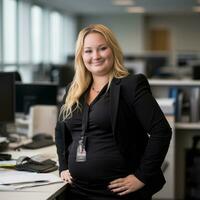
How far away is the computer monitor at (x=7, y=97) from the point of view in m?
3.05

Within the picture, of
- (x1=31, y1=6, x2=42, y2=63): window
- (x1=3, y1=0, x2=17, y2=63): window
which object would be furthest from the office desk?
(x1=31, y1=6, x2=42, y2=63): window

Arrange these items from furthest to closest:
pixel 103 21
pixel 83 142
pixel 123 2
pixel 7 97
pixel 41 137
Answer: pixel 103 21, pixel 123 2, pixel 41 137, pixel 7 97, pixel 83 142

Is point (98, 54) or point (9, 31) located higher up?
point (9, 31)

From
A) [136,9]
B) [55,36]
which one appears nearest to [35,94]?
[55,36]

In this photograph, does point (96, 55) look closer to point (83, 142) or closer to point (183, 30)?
point (83, 142)

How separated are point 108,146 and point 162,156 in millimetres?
244

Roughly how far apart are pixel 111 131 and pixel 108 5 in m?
9.62

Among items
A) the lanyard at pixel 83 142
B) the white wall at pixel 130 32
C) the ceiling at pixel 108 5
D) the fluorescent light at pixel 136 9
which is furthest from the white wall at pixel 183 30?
the lanyard at pixel 83 142

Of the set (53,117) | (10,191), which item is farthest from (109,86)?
(53,117)

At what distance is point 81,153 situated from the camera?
6.92 ft

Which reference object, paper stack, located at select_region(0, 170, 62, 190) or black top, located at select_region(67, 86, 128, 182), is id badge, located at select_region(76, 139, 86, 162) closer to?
black top, located at select_region(67, 86, 128, 182)

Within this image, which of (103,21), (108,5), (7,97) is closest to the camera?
(7,97)

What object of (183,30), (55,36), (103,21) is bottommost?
(55,36)

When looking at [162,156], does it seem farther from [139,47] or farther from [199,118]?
[139,47]
